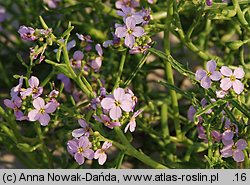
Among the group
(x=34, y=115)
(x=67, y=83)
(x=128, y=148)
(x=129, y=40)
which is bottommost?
(x=67, y=83)

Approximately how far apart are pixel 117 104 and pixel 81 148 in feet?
0.45

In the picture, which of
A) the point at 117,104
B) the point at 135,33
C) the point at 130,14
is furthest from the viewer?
the point at 130,14

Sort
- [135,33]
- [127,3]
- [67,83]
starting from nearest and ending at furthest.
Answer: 1. [135,33]
2. [127,3]
3. [67,83]

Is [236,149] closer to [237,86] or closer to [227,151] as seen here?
[227,151]

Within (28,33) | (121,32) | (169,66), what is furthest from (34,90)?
(169,66)

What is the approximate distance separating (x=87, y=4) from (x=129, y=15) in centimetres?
26

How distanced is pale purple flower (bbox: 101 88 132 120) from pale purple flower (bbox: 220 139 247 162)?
250 millimetres

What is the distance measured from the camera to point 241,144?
4.91 feet

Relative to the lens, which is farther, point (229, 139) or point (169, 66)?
point (169, 66)

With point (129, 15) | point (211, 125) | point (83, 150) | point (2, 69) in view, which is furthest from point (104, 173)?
point (2, 69)

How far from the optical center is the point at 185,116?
80.4 inches

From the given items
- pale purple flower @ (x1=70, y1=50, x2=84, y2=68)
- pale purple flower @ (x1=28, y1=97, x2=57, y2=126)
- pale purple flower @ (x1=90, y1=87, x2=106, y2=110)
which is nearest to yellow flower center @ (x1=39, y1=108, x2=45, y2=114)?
pale purple flower @ (x1=28, y1=97, x2=57, y2=126)

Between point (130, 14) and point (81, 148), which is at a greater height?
point (130, 14)

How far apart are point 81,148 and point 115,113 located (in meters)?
0.12
